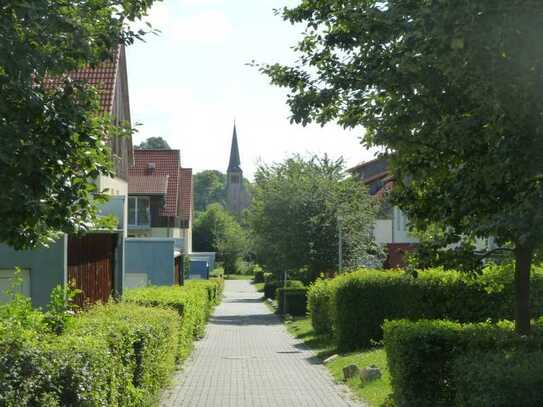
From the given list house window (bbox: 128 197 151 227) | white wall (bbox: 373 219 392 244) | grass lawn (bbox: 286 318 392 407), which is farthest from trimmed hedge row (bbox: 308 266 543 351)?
house window (bbox: 128 197 151 227)

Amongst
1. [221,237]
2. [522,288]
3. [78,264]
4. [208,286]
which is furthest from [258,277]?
[522,288]

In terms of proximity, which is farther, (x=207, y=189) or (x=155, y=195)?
(x=207, y=189)

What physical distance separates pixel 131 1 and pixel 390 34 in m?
2.69

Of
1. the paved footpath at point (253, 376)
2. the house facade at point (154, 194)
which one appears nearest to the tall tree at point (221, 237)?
the house facade at point (154, 194)

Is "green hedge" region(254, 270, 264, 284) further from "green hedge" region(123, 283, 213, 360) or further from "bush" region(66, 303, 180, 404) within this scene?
"bush" region(66, 303, 180, 404)

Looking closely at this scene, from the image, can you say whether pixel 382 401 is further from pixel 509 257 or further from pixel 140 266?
pixel 140 266

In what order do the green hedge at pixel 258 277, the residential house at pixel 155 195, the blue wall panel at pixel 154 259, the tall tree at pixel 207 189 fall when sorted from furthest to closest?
1. the tall tree at pixel 207 189
2. the green hedge at pixel 258 277
3. the residential house at pixel 155 195
4. the blue wall panel at pixel 154 259

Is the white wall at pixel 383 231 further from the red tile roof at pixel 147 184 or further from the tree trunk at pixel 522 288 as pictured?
the tree trunk at pixel 522 288

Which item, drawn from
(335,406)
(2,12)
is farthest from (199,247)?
(2,12)

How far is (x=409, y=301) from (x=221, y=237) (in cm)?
8259

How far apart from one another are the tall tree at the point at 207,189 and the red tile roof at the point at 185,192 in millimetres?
101845

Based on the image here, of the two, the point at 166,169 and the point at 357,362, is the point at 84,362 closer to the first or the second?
the point at 357,362

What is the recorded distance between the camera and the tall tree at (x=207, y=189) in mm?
177250

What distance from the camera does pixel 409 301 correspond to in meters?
20.5
